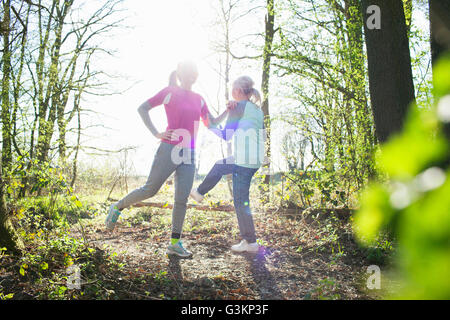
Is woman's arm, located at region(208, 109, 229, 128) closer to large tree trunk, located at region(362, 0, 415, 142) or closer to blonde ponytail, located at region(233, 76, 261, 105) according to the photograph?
blonde ponytail, located at region(233, 76, 261, 105)

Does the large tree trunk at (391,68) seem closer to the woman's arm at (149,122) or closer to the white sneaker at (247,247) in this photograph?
the white sneaker at (247,247)

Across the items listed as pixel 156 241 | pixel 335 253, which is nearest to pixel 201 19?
pixel 156 241

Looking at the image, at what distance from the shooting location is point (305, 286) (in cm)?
274

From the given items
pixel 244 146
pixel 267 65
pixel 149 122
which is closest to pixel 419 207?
pixel 244 146

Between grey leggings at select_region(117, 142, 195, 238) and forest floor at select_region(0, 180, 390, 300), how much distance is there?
0.38 metres

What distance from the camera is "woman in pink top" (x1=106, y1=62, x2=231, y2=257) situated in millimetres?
3400

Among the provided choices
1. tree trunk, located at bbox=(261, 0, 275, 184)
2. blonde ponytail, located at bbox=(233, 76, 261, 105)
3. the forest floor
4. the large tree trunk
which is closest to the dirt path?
the forest floor

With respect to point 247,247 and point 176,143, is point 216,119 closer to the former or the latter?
point 176,143

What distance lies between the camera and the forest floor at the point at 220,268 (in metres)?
2.48

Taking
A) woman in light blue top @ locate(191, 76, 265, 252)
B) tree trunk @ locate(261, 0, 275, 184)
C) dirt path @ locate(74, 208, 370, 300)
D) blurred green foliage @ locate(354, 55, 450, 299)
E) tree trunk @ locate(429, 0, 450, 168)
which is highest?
tree trunk @ locate(261, 0, 275, 184)

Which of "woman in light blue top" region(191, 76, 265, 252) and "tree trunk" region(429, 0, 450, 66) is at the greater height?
"tree trunk" region(429, 0, 450, 66)

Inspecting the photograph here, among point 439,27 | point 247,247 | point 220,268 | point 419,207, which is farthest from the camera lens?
point 247,247

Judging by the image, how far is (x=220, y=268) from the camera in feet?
10.5

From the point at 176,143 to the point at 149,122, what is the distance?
0.41 meters
